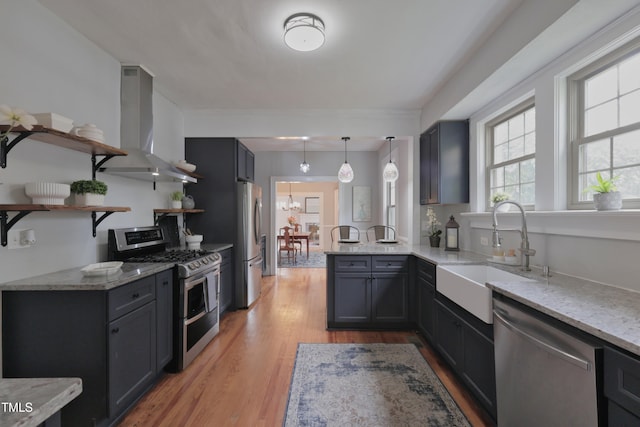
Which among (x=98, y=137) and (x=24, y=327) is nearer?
(x=24, y=327)

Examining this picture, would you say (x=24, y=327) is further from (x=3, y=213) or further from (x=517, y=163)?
(x=517, y=163)

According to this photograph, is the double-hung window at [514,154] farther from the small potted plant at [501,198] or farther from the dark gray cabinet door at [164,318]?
the dark gray cabinet door at [164,318]

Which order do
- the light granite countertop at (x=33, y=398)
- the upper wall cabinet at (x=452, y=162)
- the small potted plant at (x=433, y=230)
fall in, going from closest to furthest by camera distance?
the light granite countertop at (x=33, y=398) < the upper wall cabinet at (x=452, y=162) < the small potted plant at (x=433, y=230)

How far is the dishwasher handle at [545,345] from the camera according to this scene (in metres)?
1.03

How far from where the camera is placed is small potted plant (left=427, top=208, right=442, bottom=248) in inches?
138

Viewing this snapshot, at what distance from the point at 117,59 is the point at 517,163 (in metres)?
3.82

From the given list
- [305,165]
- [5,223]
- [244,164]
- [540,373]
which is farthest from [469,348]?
[305,165]

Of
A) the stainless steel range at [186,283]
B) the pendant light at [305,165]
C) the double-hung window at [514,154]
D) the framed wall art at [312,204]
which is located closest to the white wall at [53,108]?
the stainless steel range at [186,283]

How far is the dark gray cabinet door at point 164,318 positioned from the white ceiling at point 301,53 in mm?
1924

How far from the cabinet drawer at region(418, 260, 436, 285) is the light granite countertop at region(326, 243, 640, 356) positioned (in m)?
0.72

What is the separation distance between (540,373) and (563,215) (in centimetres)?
113

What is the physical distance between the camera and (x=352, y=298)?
10.2 ft

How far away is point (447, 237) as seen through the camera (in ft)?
10.6

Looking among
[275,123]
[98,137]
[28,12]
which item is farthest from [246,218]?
[28,12]
